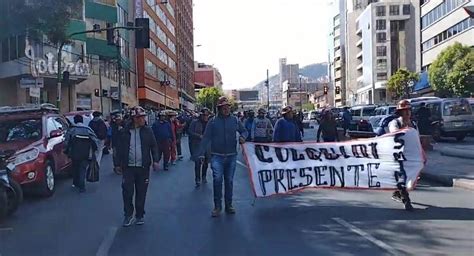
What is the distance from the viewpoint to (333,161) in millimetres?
11008

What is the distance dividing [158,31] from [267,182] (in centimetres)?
7178

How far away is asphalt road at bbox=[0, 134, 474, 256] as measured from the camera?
743cm

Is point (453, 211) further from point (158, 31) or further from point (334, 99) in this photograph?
point (334, 99)

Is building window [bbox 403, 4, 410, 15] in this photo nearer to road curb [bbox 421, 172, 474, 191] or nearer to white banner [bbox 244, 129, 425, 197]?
road curb [bbox 421, 172, 474, 191]

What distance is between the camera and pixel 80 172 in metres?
13.6

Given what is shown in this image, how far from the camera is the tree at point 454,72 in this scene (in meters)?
48.8

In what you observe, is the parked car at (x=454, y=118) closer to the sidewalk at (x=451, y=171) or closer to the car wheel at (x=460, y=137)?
the car wheel at (x=460, y=137)

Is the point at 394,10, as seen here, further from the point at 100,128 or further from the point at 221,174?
the point at 221,174

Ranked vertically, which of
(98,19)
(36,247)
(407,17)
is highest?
(407,17)

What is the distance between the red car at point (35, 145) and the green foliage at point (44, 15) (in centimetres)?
329

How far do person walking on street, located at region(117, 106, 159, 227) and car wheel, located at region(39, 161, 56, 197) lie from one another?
3.85 metres

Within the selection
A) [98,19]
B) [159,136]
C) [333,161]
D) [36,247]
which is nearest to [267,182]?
[333,161]

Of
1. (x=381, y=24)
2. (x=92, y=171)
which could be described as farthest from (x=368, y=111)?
(x=381, y=24)

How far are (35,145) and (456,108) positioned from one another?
19000 millimetres
